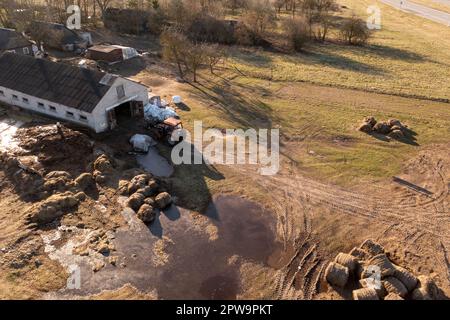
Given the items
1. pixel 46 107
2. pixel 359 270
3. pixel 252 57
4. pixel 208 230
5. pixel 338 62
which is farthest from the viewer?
pixel 252 57

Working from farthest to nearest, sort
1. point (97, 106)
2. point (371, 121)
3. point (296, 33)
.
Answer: point (296, 33) < point (371, 121) < point (97, 106)

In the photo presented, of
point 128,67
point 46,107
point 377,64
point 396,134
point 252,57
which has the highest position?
point 46,107

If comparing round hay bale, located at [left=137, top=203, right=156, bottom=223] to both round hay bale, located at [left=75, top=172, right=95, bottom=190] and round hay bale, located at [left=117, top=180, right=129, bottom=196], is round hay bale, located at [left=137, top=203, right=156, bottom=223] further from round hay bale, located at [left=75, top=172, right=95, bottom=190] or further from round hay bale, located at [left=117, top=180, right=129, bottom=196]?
round hay bale, located at [left=75, top=172, right=95, bottom=190]

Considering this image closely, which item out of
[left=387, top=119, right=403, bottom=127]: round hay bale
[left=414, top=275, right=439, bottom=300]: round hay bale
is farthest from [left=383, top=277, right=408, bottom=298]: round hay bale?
[left=387, top=119, right=403, bottom=127]: round hay bale

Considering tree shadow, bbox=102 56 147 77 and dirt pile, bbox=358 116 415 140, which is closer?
dirt pile, bbox=358 116 415 140

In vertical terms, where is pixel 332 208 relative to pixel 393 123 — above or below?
below

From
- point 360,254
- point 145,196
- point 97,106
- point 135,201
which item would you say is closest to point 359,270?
point 360,254

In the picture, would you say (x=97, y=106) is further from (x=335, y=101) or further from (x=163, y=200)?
(x=335, y=101)
